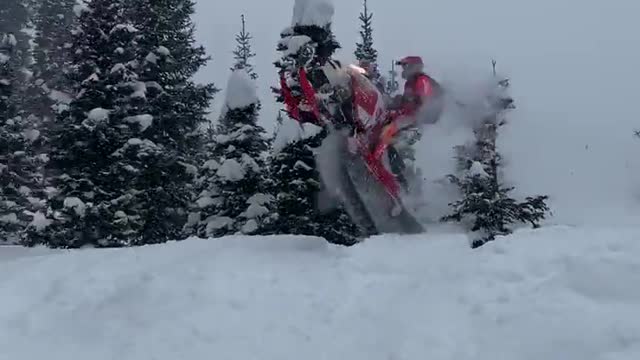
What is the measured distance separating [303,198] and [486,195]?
4.89 meters

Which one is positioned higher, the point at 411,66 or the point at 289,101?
the point at 411,66

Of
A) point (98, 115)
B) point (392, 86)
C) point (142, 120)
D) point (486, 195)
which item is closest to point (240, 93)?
point (142, 120)

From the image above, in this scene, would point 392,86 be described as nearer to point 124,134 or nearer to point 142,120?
point 142,120

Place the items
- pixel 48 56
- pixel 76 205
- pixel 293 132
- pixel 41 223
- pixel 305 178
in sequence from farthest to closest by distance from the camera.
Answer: pixel 48 56 < pixel 41 223 < pixel 76 205 < pixel 305 178 < pixel 293 132

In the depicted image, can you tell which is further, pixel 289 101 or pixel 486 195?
pixel 486 195

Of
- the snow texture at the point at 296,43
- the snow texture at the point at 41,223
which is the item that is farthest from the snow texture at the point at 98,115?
the snow texture at the point at 296,43

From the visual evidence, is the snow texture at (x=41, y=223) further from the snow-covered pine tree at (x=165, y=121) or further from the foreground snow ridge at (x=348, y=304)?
the foreground snow ridge at (x=348, y=304)

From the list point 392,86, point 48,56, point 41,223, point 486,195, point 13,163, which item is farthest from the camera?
point 392,86

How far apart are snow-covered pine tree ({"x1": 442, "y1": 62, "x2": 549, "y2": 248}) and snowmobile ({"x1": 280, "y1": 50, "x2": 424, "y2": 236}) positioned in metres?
3.10

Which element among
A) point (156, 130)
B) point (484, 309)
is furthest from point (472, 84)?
point (484, 309)

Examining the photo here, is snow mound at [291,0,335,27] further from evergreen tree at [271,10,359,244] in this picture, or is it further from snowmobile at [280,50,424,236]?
snowmobile at [280,50,424,236]

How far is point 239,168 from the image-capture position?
56.6ft

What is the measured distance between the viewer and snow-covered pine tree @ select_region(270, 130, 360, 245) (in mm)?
15273

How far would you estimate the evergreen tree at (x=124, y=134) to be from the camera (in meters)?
17.1
